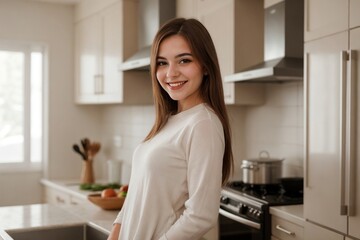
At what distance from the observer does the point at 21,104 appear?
506 cm

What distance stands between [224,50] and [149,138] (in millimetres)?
1735

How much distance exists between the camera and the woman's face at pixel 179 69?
1.56 m

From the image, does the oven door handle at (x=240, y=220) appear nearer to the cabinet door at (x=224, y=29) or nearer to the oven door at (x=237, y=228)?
the oven door at (x=237, y=228)

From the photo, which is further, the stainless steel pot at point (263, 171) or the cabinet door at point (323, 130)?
the stainless steel pot at point (263, 171)

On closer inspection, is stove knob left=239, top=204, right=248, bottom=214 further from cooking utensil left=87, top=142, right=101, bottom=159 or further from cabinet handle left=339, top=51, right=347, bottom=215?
cooking utensil left=87, top=142, right=101, bottom=159

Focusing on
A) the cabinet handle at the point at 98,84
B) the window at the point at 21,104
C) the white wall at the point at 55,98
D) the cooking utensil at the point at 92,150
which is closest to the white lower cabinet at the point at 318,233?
the cabinet handle at the point at 98,84

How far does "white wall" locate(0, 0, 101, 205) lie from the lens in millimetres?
4895

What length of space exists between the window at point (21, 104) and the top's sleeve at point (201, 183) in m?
3.88

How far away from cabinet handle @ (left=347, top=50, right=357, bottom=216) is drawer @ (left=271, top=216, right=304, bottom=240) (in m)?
0.46

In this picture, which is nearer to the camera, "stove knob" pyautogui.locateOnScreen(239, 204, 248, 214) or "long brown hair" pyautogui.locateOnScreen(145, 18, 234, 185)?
"long brown hair" pyautogui.locateOnScreen(145, 18, 234, 185)

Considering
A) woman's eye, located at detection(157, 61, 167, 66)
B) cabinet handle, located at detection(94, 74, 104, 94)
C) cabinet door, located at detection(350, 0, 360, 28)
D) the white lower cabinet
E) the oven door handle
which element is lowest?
the oven door handle

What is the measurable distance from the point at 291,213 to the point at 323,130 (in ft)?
1.73

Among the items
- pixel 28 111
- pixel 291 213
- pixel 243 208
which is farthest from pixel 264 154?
pixel 28 111

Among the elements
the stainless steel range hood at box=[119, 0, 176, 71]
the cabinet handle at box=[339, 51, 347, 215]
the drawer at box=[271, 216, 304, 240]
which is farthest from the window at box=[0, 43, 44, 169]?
the cabinet handle at box=[339, 51, 347, 215]
